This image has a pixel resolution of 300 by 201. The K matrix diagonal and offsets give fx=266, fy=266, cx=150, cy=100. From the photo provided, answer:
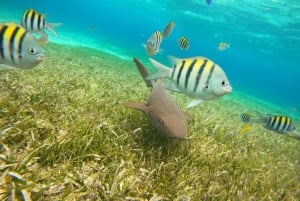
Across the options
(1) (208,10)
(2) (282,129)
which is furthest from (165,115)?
(1) (208,10)

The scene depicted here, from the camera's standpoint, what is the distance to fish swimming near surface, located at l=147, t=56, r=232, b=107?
3.84m

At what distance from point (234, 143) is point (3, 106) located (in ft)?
15.2

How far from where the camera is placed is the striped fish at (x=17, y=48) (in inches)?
137

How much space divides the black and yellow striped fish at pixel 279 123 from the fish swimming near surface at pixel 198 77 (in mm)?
3081

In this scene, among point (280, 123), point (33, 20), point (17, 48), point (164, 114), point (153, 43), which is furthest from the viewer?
point (153, 43)

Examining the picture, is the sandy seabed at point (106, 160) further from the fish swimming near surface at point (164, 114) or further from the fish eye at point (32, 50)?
the fish eye at point (32, 50)

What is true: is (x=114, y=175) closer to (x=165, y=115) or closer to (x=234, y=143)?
(x=165, y=115)

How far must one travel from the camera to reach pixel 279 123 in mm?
6332

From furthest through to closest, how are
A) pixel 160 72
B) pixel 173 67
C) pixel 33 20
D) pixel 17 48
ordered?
pixel 33 20, pixel 160 72, pixel 173 67, pixel 17 48

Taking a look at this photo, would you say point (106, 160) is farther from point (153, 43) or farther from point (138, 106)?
point (153, 43)

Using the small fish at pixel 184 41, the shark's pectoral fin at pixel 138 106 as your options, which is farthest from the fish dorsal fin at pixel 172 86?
the small fish at pixel 184 41

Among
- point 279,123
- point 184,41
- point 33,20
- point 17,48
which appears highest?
point 17,48

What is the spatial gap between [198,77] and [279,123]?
3477mm

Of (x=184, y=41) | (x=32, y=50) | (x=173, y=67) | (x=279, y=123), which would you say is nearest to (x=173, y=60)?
(x=173, y=67)
